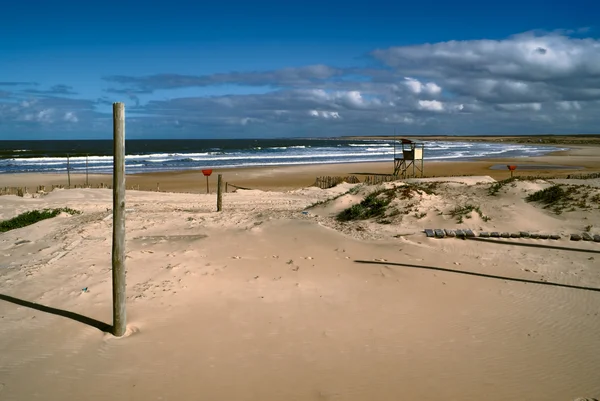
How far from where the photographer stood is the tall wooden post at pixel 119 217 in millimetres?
5520

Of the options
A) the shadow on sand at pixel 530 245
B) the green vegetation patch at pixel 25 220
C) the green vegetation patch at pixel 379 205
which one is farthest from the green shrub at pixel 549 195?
the green vegetation patch at pixel 25 220

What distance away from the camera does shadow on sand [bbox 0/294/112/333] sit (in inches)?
248

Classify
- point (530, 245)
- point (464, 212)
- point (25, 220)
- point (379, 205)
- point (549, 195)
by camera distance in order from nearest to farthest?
point (530, 245)
point (464, 212)
point (379, 205)
point (549, 195)
point (25, 220)

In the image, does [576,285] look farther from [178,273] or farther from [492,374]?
[178,273]

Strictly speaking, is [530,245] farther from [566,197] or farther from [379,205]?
[566,197]

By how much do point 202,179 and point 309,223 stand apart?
947 inches

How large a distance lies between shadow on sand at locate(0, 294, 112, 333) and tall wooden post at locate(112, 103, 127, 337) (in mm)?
410

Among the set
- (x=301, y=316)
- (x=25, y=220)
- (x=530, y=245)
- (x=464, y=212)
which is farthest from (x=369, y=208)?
(x=25, y=220)

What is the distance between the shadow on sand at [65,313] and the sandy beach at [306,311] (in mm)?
38

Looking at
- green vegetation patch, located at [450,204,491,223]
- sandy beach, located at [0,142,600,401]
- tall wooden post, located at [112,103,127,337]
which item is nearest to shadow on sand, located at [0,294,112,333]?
sandy beach, located at [0,142,600,401]

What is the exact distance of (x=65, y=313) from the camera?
675 cm

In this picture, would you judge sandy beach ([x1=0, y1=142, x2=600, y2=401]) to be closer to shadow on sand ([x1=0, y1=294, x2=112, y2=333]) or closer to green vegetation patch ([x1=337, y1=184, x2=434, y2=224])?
shadow on sand ([x1=0, y1=294, x2=112, y2=333])

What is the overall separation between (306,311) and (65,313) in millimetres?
3579

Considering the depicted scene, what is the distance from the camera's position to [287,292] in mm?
7617
